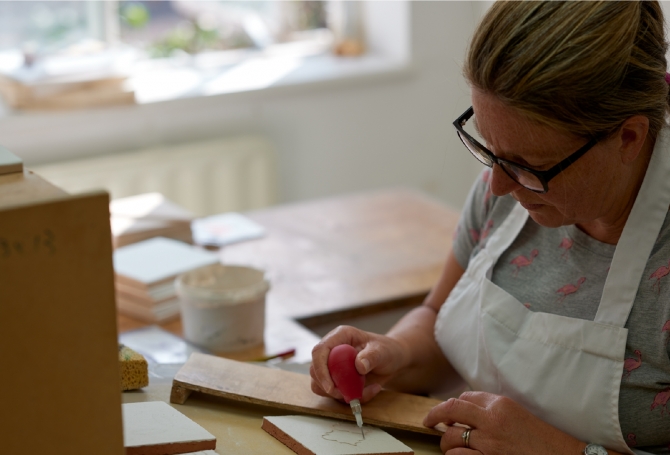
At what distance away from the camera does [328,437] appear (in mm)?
1104

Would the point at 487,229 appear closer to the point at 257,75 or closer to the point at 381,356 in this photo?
the point at 381,356

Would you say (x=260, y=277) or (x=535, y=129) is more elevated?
(x=535, y=129)

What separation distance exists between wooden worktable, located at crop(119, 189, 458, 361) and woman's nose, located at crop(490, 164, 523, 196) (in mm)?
531

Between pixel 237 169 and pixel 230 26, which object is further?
pixel 230 26

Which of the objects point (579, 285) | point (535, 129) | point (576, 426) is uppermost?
point (535, 129)

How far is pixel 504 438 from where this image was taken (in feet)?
3.71

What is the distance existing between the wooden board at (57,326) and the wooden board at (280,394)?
0.35 metres

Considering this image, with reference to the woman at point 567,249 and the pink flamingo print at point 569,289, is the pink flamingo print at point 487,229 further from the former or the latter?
the pink flamingo print at point 569,289

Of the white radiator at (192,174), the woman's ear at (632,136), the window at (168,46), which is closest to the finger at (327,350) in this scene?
the woman's ear at (632,136)

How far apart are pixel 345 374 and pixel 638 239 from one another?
0.46 m

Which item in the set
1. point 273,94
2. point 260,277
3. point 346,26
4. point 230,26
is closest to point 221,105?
point 273,94

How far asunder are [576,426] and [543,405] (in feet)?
0.18

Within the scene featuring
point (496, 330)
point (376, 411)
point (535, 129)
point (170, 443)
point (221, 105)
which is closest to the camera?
point (170, 443)

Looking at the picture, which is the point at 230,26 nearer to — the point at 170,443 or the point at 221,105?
the point at 221,105
